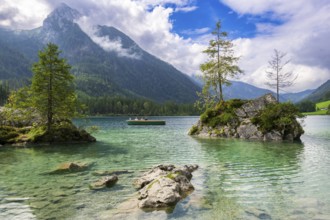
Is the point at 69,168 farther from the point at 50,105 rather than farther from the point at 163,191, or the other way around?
the point at 50,105

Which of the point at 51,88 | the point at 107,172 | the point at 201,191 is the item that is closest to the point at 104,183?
the point at 107,172

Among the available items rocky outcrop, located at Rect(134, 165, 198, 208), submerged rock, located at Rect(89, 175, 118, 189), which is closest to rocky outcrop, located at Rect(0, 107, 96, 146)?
submerged rock, located at Rect(89, 175, 118, 189)

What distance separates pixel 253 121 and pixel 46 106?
32.9 metres

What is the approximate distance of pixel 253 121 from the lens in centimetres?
4566

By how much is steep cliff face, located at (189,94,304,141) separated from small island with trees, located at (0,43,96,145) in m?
23.7

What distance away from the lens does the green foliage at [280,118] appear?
140ft

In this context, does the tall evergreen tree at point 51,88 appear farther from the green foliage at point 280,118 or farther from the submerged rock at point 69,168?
the green foliage at point 280,118

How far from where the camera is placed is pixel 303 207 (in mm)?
11922

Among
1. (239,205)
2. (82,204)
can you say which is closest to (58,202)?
(82,204)

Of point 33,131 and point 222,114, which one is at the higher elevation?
point 222,114

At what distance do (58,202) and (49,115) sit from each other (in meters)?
28.6

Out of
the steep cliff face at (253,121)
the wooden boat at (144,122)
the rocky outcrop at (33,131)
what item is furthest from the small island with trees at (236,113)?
the wooden boat at (144,122)

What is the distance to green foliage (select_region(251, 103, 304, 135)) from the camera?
4269cm

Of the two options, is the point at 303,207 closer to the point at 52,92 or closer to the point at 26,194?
the point at 26,194
